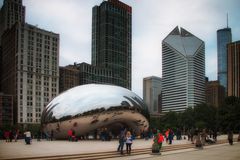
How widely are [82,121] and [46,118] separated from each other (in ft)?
15.2

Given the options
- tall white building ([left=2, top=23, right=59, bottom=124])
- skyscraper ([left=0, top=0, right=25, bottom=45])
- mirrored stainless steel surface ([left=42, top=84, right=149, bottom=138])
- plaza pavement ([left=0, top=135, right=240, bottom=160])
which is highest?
skyscraper ([left=0, top=0, right=25, bottom=45])

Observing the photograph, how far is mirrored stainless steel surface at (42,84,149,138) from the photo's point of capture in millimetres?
34281

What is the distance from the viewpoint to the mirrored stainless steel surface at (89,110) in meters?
34.3

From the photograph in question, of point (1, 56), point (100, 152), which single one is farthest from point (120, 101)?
point (1, 56)

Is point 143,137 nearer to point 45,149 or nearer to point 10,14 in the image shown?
point 45,149

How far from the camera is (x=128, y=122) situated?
3978cm

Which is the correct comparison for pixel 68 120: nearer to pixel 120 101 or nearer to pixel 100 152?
pixel 120 101

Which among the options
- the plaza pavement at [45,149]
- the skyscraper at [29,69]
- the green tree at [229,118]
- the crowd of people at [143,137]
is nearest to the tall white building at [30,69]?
the skyscraper at [29,69]

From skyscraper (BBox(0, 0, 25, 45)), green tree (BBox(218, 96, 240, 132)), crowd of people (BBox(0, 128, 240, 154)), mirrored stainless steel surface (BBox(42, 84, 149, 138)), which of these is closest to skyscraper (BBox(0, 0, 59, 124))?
skyscraper (BBox(0, 0, 25, 45))

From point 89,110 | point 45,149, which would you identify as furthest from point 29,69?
point 45,149

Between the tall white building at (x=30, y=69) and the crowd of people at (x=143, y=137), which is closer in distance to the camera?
the crowd of people at (x=143, y=137)

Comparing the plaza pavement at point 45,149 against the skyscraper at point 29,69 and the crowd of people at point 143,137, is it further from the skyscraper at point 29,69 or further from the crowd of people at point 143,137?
the skyscraper at point 29,69

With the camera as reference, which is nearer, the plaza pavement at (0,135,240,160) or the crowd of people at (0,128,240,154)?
the plaza pavement at (0,135,240,160)

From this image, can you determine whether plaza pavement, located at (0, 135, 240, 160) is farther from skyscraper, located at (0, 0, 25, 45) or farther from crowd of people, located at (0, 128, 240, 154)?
skyscraper, located at (0, 0, 25, 45)
